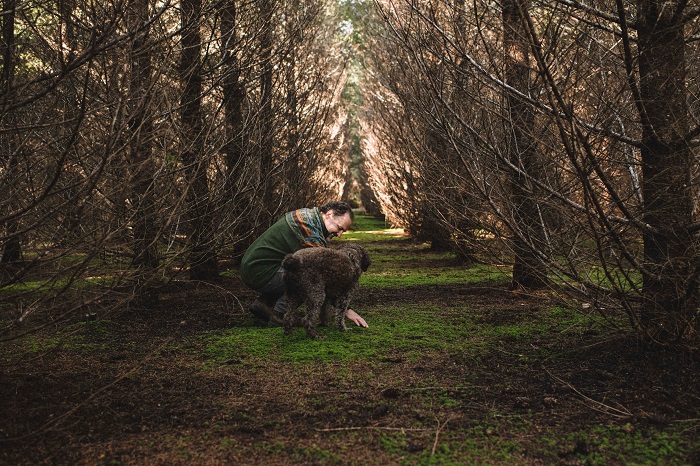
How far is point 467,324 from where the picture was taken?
5.44 metres

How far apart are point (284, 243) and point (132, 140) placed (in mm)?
2107

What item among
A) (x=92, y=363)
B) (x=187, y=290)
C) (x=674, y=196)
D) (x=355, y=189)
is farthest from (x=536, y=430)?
(x=355, y=189)

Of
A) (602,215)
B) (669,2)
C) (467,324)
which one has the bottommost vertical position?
(467,324)

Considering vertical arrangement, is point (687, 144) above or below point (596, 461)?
above

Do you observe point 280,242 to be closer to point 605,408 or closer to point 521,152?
point 521,152

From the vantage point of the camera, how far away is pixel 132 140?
12.1 feet

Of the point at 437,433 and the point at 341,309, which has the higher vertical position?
the point at 341,309

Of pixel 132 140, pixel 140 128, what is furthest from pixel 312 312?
pixel 140 128

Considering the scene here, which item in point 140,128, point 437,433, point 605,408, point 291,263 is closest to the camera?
point 437,433

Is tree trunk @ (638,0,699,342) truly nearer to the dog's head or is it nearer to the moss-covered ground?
the moss-covered ground

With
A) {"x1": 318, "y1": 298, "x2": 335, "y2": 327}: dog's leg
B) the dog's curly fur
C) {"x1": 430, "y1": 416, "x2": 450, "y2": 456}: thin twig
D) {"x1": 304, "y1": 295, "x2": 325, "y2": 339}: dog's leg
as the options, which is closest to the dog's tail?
the dog's curly fur

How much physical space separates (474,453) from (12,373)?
10.5 feet

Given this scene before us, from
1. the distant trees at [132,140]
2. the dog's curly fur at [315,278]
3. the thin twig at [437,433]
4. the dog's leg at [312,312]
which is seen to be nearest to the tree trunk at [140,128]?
the distant trees at [132,140]

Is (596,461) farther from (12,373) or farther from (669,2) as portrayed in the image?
(12,373)
